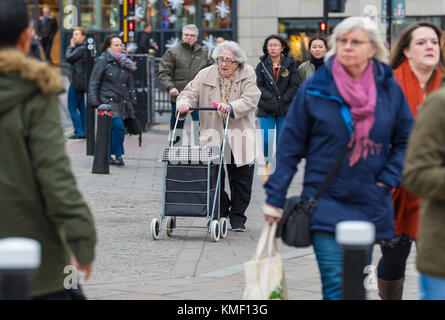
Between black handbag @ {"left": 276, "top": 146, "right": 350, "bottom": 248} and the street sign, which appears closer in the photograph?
black handbag @ {"left": 276, "top": 146, "right": 350, "bottom": 248}

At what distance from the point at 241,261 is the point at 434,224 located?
4242 millimetres

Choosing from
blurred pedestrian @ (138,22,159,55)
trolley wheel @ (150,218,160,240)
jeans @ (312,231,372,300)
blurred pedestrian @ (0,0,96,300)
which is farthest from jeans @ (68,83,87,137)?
blurred pedestrian @ (0,0,96,300)

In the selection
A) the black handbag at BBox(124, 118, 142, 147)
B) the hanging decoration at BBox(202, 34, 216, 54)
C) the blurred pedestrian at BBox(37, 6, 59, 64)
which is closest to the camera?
the black handbag at BBox(124, 118, 142, 147)

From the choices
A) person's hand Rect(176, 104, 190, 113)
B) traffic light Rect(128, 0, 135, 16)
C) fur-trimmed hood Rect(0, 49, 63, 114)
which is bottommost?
person's hand Rect(176, 104, 190, 113)

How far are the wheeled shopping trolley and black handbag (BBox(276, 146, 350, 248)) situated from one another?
394 cm

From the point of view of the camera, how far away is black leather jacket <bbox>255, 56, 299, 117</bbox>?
41.3 feet

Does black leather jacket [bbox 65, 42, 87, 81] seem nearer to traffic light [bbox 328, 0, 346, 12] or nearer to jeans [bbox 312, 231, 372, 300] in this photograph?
traffic light [bbox 328, 0, 346, 12]

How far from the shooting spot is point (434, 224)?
12.5 ft

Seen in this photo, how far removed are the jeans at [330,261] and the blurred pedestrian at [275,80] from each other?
7.72 metres

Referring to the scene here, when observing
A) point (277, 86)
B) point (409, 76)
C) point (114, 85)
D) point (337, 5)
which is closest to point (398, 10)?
point (337, 5)

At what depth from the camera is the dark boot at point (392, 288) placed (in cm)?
587

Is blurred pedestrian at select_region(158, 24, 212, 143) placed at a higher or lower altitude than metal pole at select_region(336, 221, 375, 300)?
higher

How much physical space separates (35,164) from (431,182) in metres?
1.50
